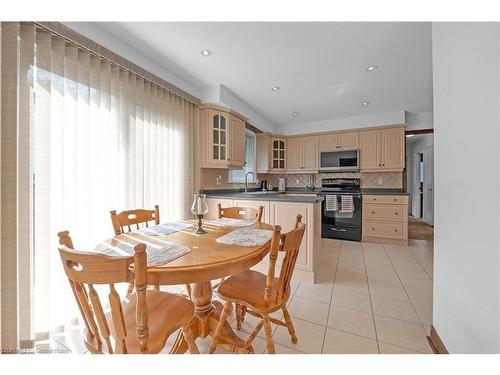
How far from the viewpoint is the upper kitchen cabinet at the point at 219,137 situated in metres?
2.82

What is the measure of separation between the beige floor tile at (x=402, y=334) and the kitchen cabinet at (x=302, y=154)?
10.7ft

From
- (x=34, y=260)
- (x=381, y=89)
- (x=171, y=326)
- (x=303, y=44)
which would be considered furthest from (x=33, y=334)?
(x=381, y=89)

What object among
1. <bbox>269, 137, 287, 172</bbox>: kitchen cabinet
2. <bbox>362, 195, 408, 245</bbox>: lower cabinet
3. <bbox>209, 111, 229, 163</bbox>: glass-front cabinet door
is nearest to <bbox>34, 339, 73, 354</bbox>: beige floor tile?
<bbox>209, 111, 229, 163</bbox>: glass-front cabinet door

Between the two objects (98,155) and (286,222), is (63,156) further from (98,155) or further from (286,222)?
(286,222)

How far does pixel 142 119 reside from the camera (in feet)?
6.70

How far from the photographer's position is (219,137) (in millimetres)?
2939

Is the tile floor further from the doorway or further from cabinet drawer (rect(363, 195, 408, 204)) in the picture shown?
the doorway

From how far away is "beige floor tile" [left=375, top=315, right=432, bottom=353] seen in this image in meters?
1.35

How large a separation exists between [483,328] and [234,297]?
46.1 inches

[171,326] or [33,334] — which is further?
[33,334]

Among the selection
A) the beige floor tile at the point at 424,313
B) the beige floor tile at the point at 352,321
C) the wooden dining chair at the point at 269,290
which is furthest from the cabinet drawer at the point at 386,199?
the wooden dining chair at the point at 269,290
